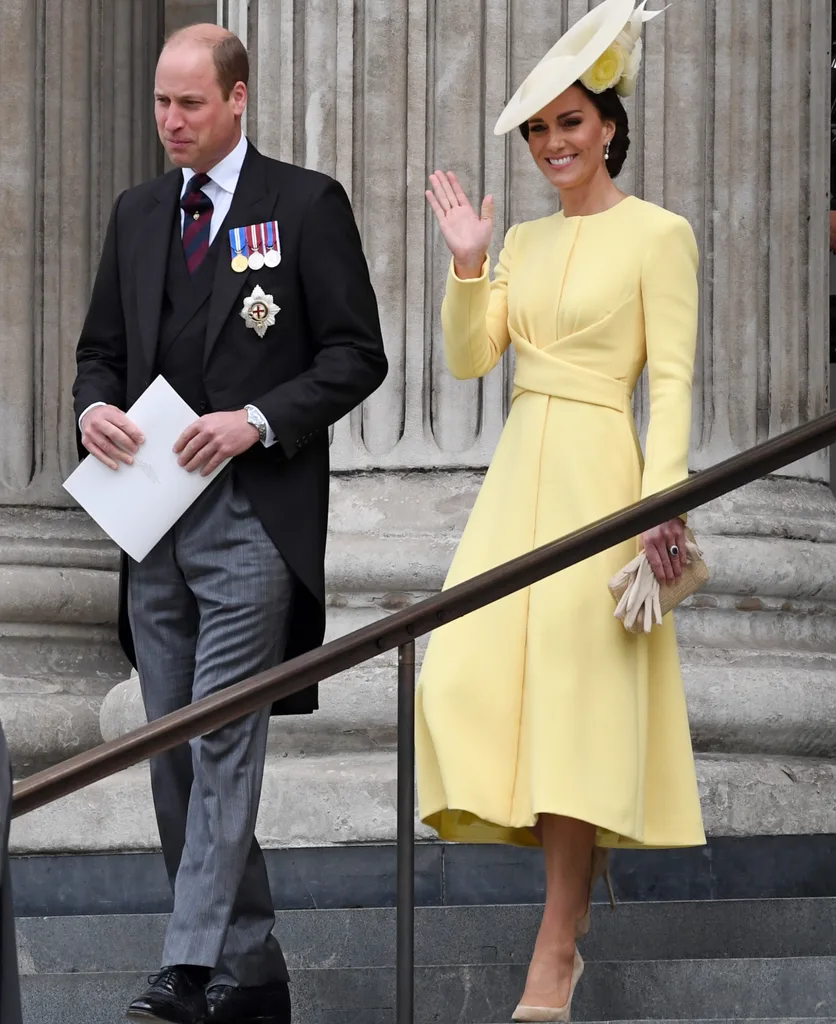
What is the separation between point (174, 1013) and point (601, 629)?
1.05 m

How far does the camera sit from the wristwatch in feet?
13.0

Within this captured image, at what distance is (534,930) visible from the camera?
4.75m

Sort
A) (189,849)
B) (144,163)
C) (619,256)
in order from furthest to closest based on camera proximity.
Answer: (144,163), (619,256), (189,849)

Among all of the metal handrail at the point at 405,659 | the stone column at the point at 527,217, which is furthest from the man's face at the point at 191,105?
the stone column at the point at 527,217

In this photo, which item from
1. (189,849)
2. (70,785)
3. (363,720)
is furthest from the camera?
(363,720)

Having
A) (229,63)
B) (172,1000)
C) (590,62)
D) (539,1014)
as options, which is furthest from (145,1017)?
(590,62)

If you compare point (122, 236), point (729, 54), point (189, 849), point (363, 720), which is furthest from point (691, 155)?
point (189, 849)

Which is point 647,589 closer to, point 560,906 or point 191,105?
point 560,906

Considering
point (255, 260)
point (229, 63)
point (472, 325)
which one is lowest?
point (472, 325)

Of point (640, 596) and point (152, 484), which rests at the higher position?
point (152, 484)

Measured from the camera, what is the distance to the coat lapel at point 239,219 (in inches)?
159

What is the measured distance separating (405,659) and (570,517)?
607 mm

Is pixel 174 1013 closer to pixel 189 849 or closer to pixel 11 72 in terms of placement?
pixel 189 849

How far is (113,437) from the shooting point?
398 cm
